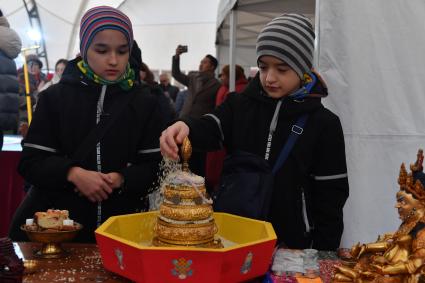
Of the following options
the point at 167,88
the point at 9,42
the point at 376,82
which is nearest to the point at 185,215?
the point at 376,82

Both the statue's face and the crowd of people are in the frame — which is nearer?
the statue's face

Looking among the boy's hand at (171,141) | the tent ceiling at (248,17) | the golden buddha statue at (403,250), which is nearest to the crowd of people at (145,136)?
the boy's hand at (171,141)

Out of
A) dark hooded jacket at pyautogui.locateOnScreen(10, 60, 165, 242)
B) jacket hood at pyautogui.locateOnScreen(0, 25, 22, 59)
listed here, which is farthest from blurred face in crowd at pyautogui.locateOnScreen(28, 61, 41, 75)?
dark hooded jacket at pyautogui.locateOnScreen(10, 60, 165, 242)

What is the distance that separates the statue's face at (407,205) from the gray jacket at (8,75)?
2.21 m

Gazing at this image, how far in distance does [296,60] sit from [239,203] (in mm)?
504

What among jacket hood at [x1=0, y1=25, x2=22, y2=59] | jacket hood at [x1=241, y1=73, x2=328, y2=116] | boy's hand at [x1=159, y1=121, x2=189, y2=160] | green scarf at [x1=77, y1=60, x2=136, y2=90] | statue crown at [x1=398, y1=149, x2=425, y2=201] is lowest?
statue crown at [x1=398, y1=149, x2=425, y2=201]

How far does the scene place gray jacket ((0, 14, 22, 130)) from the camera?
2.60 metres

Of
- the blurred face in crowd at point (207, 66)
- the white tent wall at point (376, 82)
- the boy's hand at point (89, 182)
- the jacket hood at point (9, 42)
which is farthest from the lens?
the blurred face in crowd at point (207, 66)

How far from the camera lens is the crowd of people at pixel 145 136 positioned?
4.97 feet

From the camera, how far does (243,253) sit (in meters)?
0.96

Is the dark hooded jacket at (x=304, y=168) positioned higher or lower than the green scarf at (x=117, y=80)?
lower

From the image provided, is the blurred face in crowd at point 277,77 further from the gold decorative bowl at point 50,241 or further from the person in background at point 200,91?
the person in background at point 200,91

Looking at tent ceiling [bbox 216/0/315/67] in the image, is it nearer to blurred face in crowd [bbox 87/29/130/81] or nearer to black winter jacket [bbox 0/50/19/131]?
black winter jacket [bbox 0/50/19/131]

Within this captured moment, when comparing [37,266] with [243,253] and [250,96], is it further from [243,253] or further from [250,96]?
[250,96]
